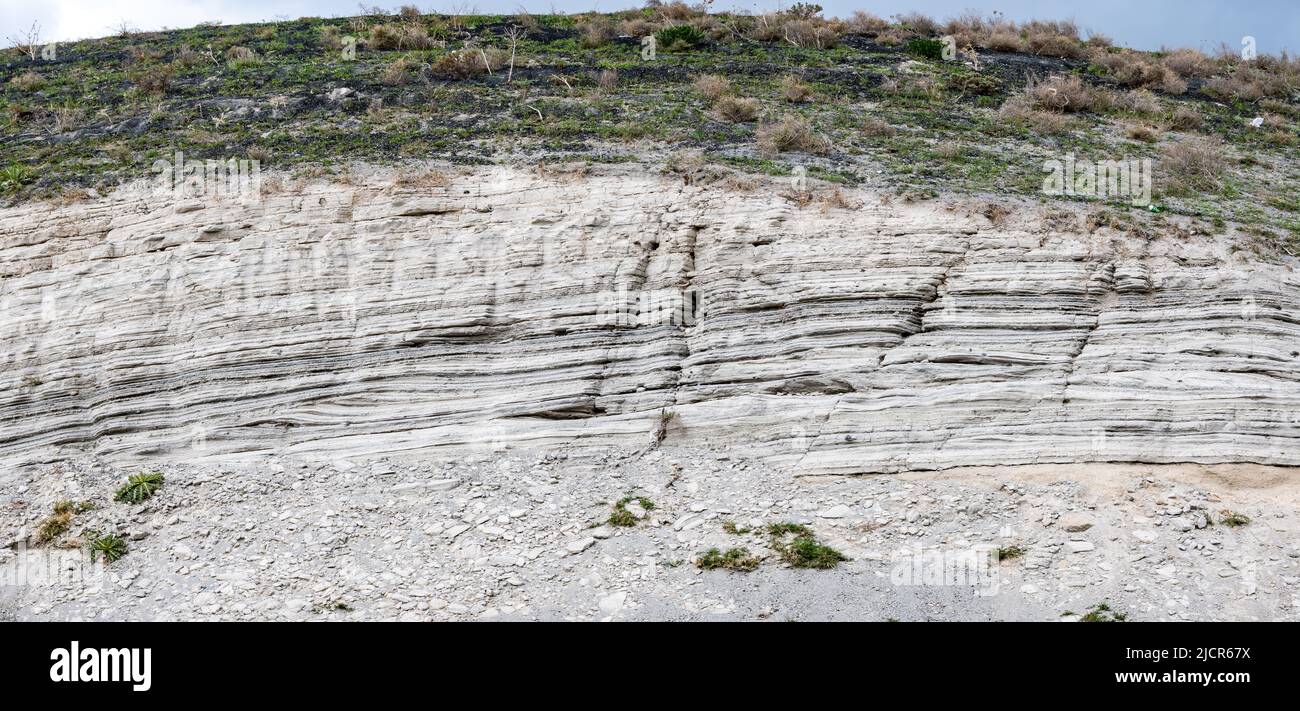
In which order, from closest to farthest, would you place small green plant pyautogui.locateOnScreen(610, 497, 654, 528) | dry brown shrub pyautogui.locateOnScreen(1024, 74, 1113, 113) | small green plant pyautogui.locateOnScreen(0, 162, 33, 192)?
1. small green plant pyautogui.locateOnScreen(610, 497, 654, 528)
2. small green plant pyautogui.locateOnScreen(0, 162, 33, 192)
3. dry brown shrub pyautogui.locateOnScreen(1024, 74, 1113, 113)

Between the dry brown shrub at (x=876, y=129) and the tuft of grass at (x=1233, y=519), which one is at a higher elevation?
the dry brown shrub at (x=876, y=129)

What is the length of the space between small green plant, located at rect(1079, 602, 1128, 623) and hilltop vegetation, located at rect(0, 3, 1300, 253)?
7.26 meters

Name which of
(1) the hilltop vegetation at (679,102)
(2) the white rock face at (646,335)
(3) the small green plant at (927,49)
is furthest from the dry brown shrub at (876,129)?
(3) the small green plant at (927,49)

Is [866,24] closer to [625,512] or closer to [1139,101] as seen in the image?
[1139,101]

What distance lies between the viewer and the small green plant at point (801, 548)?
10.5 metres

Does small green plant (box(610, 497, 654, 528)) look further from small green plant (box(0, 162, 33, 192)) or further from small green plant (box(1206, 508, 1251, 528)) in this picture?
small green plant (box(0, 162, 33, 192))

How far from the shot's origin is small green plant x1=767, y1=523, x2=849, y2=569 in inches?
413

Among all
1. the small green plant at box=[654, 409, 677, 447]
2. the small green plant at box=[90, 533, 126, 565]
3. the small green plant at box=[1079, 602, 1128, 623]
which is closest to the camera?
the small green plant at box=[1079, 602, 1128, 623]

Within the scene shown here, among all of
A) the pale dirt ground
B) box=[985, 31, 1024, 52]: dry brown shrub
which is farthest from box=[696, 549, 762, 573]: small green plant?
box=[985, 31, 1024, 52]: dry brown shrub

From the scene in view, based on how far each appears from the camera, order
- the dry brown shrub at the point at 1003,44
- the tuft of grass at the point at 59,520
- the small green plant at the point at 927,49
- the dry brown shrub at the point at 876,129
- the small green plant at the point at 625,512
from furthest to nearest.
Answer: the dry brown shrub at the point at 1003,44
the small green plant at the point at 927,49
the dry brown shrub at the point at 876,129
the tuft of grass at the point at 59,520
the small green plant at the point at 625,512

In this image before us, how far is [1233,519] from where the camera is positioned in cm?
1040

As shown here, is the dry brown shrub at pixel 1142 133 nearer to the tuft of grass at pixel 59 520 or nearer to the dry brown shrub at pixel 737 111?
the dry brown shrub at pixel 737 111

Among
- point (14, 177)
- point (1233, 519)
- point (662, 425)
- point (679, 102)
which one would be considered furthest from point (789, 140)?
point (14, 177)

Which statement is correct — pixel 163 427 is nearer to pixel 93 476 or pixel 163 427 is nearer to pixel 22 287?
pixel 93 476
